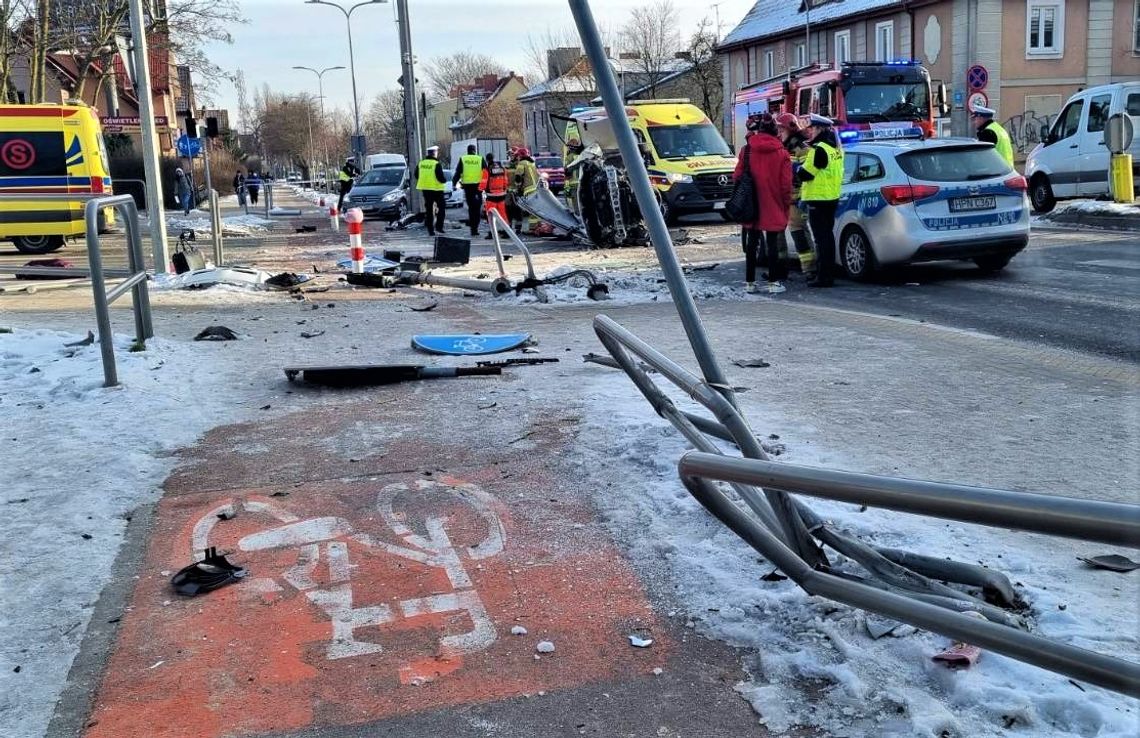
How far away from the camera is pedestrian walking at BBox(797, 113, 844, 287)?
39.4 ft

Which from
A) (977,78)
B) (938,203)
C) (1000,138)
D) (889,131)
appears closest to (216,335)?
(938,203)

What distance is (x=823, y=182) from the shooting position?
475 inches

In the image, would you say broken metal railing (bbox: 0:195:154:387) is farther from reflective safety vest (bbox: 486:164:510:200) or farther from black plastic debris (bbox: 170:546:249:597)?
reflective safety vest (bbox: 486:164:510:200)

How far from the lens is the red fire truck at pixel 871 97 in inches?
880

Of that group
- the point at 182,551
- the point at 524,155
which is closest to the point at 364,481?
the point at 182,551

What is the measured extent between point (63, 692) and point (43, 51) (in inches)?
1463

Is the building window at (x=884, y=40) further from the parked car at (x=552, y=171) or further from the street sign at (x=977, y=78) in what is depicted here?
the street sign at (x=977, y=78)

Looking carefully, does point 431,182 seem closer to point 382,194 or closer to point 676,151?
point 676,151

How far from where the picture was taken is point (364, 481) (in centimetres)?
517

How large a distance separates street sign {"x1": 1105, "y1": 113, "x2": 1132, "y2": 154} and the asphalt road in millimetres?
4441

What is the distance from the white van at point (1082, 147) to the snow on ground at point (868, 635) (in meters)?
19.6

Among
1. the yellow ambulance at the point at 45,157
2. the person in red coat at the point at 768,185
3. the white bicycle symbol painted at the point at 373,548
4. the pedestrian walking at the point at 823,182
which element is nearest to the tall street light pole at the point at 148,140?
the yellow ambulance at the point at 45,157

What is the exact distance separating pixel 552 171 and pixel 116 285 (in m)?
28.8

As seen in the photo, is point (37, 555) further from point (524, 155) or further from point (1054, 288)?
point (524, 155)
